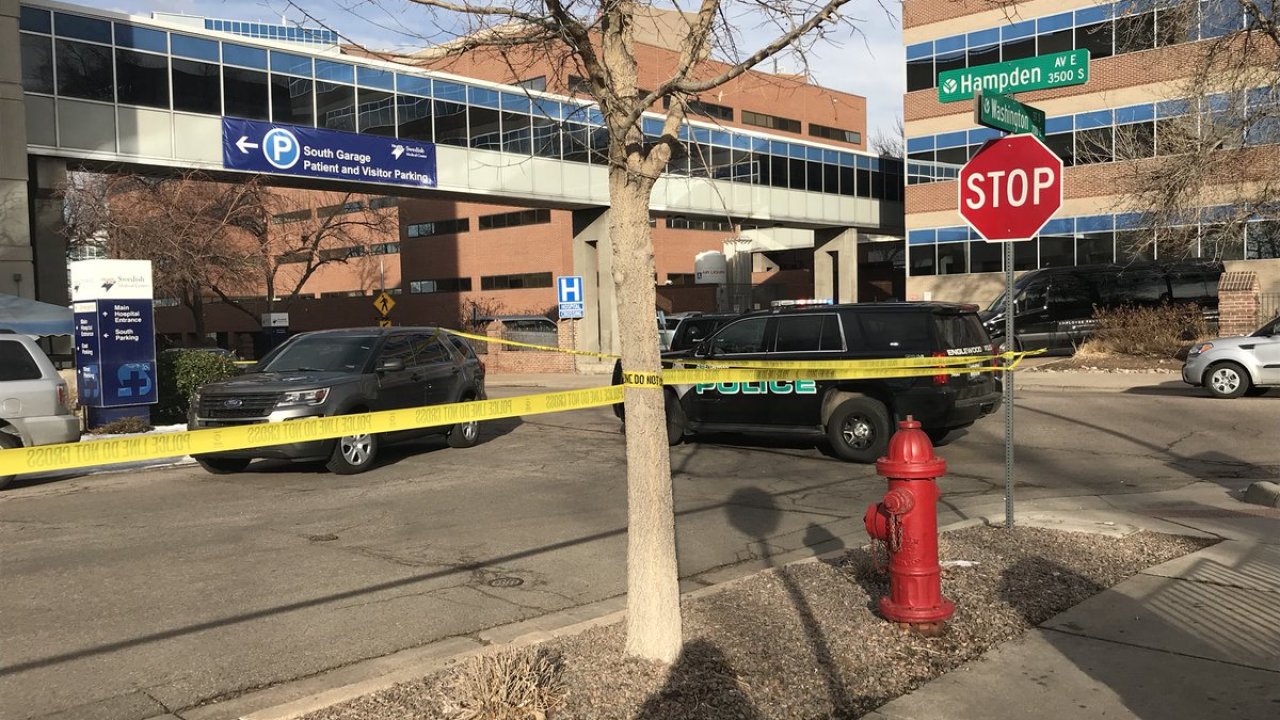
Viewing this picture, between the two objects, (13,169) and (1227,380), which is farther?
(13,169)

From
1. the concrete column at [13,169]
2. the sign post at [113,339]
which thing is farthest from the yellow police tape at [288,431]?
the concrete column at [13,169]

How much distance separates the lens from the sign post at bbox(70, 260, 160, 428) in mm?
15062

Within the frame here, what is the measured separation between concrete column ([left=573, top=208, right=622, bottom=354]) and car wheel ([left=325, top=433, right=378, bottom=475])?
24.7 metres

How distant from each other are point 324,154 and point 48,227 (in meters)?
7.09

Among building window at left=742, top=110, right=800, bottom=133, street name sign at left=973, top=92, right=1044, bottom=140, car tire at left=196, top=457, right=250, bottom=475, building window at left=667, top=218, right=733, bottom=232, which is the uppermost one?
building window at left=742, top=110, right=800, bottom=133

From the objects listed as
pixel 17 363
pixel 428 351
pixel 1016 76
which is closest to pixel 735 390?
pixel 428 351

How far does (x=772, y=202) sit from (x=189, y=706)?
39798 mm

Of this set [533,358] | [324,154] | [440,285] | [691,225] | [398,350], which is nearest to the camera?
[398,350]

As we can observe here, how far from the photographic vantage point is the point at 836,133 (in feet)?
222

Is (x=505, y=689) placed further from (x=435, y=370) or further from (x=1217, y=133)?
(x=1217, y=133)

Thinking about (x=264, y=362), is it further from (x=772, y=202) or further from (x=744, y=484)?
(x=772, y=202)

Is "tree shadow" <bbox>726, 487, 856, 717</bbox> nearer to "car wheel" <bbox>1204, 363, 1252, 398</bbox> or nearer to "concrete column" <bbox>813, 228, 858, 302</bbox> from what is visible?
"car wheel" <bbox>1204, 363, 1252, 398</bbox>

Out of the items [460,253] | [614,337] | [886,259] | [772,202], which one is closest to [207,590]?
[614,337]

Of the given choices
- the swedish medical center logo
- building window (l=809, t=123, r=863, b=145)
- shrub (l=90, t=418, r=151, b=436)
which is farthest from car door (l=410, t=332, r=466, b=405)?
building window (l=809, t=123, r=863, b=145)
